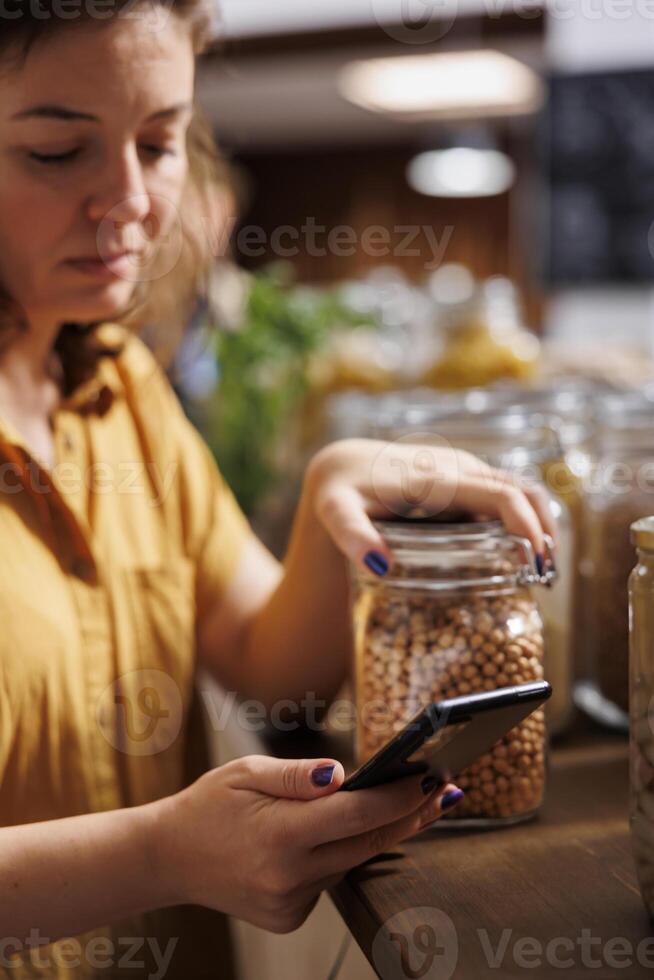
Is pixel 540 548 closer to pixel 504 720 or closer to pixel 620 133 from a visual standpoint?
pixel 504 720

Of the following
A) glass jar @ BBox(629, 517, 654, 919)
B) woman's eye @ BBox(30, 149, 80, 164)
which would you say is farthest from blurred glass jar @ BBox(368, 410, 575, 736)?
woman's eye @ BBox(30, 149, 80, 164)

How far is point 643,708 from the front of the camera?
53cm

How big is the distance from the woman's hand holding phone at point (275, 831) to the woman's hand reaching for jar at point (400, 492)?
0.48ft

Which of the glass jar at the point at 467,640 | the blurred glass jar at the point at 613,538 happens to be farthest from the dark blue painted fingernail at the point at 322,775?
the blurred glass jar at the point at 613,538

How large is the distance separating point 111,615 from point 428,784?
372 millimetres

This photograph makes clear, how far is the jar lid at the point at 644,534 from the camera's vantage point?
0.52 m

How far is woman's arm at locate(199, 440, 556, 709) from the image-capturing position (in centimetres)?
68

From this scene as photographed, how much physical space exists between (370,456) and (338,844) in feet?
0.98

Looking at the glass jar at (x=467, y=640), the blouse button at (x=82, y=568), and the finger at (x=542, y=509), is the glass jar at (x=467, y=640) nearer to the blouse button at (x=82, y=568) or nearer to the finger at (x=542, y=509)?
the finger at (x=542, y=509)

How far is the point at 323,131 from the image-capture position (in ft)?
18.6

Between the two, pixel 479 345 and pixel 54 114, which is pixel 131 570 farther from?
pixel 479 345

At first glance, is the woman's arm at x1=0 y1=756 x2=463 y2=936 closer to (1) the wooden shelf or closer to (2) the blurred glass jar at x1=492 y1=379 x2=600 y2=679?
(1) the wooden shelf

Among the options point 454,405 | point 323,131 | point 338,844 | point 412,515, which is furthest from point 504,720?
point 323,131

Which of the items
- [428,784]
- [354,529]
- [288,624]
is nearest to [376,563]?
[354,529]
